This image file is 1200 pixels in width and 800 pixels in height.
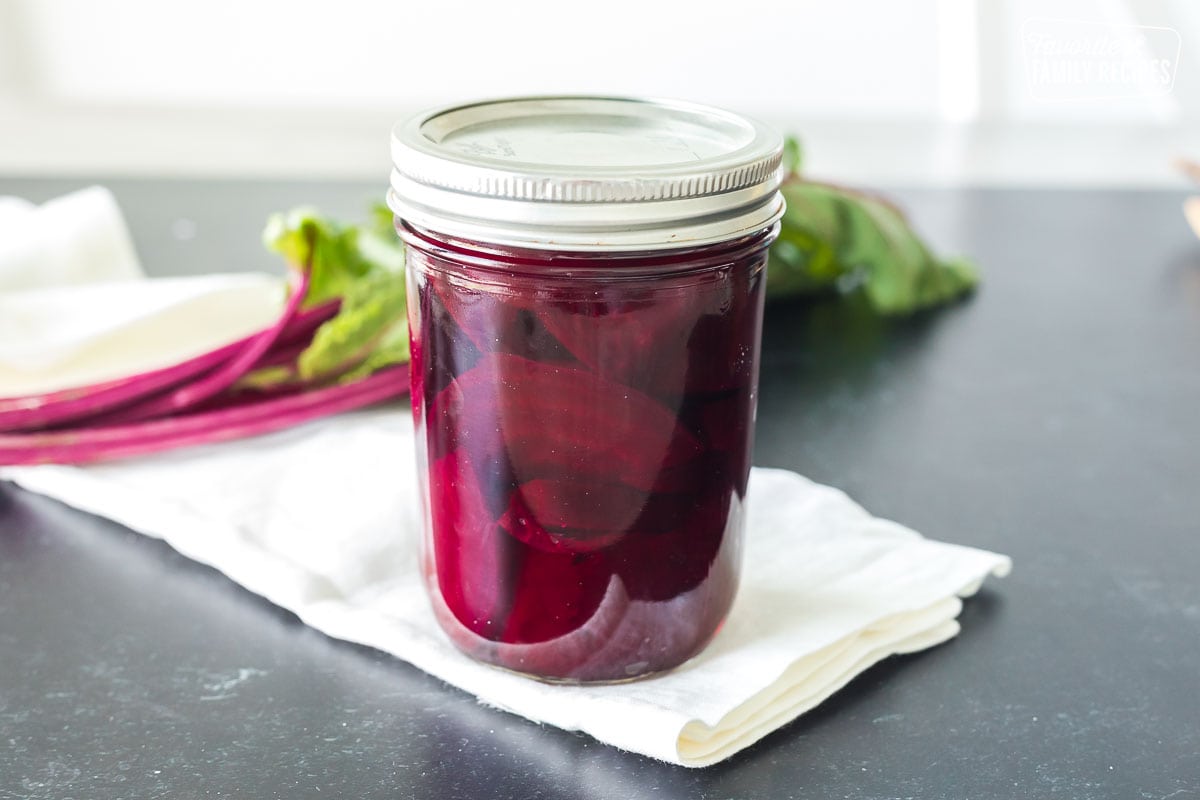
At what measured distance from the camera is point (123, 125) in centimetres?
287

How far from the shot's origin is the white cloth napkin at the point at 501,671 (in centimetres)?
64

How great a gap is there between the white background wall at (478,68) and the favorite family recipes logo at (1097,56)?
5.98ft

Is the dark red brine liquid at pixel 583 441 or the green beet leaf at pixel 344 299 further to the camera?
the green beet leaf at pixel 344 299

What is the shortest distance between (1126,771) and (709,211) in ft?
1.12

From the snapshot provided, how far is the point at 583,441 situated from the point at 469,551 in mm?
96

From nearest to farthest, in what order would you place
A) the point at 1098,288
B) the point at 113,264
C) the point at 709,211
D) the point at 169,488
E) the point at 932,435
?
Answer: the point at 709,211 < the point at 169,488 < the point at 932,435 < the point at 113,264 < the point at 1098,288

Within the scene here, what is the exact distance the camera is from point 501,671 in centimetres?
67

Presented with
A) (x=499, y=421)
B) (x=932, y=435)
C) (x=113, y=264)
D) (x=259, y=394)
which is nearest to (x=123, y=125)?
Result: (x=113, y=264)

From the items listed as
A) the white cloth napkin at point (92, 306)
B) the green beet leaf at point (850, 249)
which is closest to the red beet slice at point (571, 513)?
the white cloth napkin at point (92, 306)

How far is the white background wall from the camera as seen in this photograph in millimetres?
2799

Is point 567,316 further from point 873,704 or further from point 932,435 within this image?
point 932,435

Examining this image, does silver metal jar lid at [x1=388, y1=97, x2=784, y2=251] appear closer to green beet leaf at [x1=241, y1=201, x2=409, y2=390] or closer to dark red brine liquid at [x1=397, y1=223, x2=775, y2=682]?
dark red brine liquid at [x1=397, y1=223, x2=775, y2=682]

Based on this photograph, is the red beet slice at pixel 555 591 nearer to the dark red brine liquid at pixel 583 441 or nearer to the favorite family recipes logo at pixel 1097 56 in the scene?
the dark red brine liquid at pixel 583 441

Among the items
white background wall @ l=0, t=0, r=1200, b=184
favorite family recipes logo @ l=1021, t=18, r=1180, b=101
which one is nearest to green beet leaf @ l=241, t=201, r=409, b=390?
favorite family recipes logo @ l=1021, t=18, r=1180, b=101
